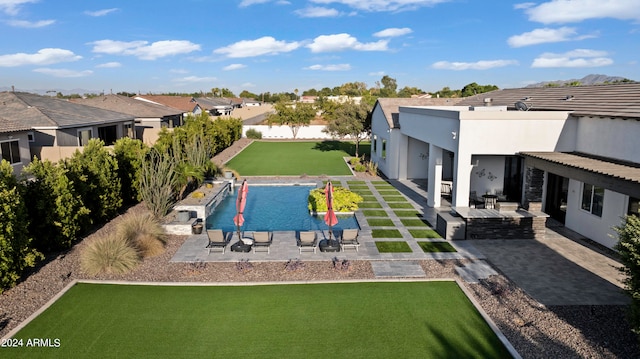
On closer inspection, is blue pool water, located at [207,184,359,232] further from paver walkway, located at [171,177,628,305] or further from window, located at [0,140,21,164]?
window, located at [0,140,21,164]

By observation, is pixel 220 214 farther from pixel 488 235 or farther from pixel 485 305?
pixel 485 305

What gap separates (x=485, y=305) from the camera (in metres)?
10.9

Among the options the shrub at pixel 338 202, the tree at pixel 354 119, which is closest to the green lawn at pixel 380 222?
the shrub at pixel 338 202

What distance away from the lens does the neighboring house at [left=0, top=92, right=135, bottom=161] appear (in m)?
28.6

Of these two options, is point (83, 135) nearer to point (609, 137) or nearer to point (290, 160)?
A: point (290, 160)

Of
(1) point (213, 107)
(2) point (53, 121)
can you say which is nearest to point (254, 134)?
(1) point (213, 107)

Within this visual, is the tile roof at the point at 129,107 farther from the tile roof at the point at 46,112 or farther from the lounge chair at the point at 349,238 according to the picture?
the lounge chair at the point at 349,238

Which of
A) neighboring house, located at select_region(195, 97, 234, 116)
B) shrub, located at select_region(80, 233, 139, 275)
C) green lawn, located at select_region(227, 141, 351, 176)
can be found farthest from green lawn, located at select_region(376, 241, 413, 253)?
neighboring house, located at select_region(195, 97, 234, 116)

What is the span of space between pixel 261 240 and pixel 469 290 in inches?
282

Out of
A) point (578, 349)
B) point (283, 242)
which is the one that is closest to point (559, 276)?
point (578, 349)

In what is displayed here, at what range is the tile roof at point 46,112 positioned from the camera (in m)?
29.2

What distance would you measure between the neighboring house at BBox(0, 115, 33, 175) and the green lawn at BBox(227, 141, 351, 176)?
14.3 metres

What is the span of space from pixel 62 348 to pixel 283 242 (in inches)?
323

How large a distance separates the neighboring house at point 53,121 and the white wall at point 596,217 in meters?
29.4
